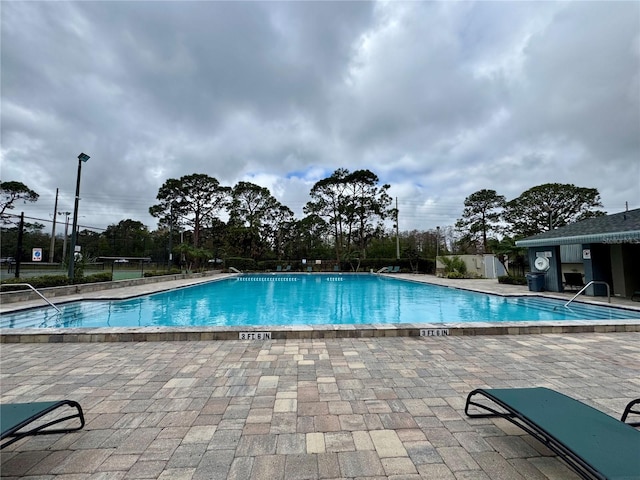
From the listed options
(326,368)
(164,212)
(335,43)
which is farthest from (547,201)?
(164,212)

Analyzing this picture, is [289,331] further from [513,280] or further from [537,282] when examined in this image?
[513,280]

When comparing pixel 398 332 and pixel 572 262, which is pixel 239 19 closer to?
pixel 398 332

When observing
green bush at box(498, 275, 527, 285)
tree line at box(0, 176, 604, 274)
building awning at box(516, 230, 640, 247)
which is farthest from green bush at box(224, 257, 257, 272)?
building awning at box(516, 230, 640, 247)

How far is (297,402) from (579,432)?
1.84m

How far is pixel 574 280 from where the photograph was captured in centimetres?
1034

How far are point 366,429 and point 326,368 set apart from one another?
1.20 meters

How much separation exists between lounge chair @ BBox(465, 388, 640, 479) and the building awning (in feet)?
28.7

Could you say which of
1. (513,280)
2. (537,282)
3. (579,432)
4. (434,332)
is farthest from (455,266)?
(579,432)

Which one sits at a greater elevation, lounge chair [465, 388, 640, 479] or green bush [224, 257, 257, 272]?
green bush [224, 257, 257, 272]

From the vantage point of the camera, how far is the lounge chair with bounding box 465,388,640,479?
1181 millimetres

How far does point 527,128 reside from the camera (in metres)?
12.6

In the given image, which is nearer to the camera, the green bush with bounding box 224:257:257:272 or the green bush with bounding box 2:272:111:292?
the green bush with bounding box 2:272:111:292

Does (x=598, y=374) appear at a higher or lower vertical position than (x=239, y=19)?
lower

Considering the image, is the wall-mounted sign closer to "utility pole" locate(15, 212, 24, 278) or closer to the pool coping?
the pool coping
